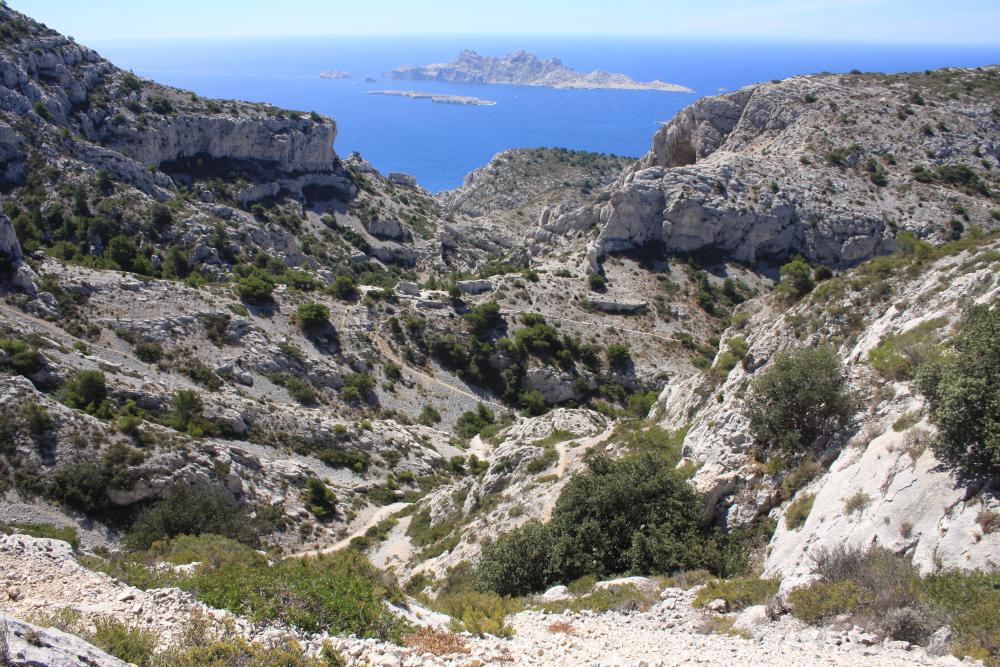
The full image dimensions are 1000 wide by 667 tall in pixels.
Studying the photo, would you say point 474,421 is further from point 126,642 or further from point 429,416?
point 126,642

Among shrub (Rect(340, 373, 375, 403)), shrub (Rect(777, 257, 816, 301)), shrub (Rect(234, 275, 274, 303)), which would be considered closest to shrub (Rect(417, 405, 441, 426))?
shrub (Rect(340, 373, 375, 403))

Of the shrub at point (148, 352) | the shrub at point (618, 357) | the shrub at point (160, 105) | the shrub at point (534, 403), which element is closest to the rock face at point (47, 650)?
the shrub at point (148, 352)

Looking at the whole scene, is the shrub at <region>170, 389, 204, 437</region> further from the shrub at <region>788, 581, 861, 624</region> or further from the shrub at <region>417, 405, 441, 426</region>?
the shrub at <region>788, 581, 861, 624</region>

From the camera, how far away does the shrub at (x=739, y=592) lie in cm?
1026

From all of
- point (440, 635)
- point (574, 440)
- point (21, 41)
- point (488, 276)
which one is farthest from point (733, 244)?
point (21, 41)

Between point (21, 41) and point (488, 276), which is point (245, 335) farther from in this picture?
point (21, 41)

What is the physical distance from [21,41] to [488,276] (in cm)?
5062

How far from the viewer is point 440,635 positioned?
9930 mm

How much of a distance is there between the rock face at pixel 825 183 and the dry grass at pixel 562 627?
4532 centimetres

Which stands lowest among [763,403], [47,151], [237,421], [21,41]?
[237,421]

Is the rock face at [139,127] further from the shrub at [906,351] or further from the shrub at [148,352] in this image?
the shrub at [906,351]

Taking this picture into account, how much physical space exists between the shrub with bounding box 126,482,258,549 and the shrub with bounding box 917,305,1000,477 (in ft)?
68.4

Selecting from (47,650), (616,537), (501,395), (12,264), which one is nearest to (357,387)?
(501,395)

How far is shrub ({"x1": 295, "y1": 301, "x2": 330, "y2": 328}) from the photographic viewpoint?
42094 millimetres
